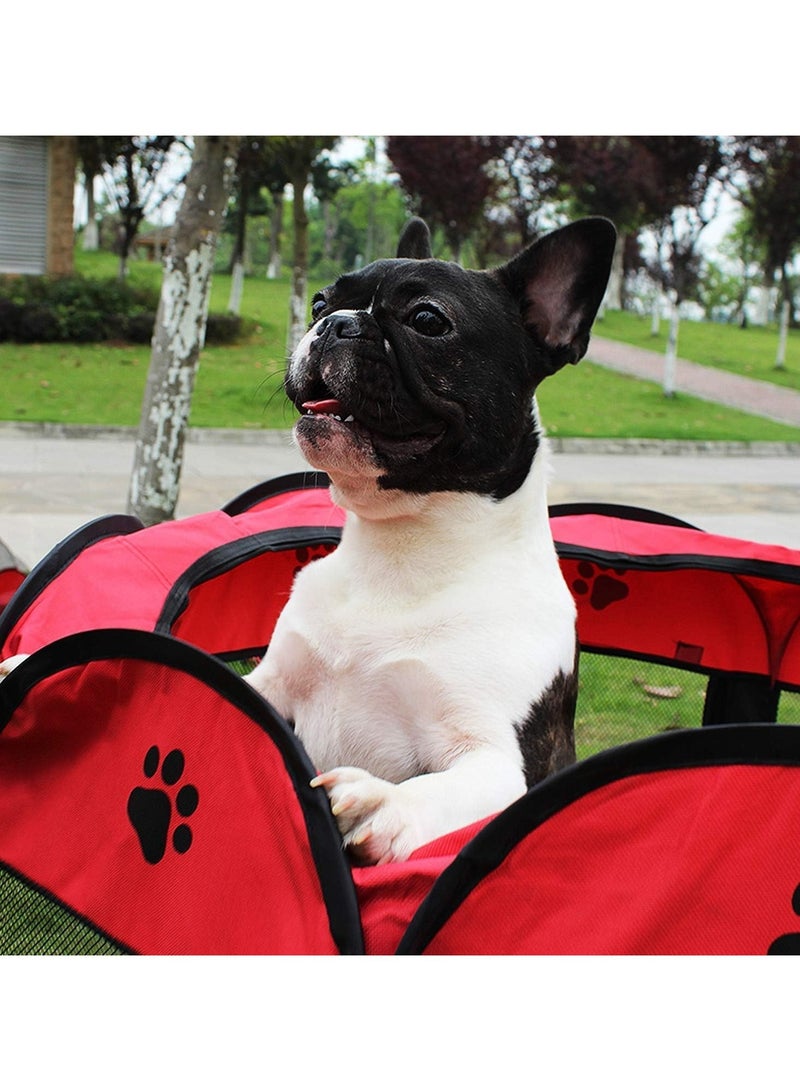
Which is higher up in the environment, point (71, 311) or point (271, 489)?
point (71, 311)

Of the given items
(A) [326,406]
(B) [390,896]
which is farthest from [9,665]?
(B) [390,896]

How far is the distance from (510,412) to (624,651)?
132 cm

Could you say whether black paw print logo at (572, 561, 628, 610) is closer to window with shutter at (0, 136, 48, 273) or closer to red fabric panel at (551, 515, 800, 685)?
red fabric panel at (551, 515, 800, 685)

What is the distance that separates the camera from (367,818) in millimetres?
1366

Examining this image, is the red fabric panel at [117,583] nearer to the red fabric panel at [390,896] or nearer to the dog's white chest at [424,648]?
the dog's white chest at [424,648]

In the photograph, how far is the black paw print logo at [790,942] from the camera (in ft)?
3.88

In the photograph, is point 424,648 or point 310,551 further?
point 310,551

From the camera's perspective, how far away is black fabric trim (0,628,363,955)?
4.00 ft

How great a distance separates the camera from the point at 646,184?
14.0 meters

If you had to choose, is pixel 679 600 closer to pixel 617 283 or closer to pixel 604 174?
pixel 604 174

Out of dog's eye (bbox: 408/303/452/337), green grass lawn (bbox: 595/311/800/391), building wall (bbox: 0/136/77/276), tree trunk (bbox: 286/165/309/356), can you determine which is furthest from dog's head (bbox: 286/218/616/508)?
green grass lawn (bbox: 595/311/800/391)

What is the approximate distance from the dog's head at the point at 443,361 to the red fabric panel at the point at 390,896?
64 centimetres

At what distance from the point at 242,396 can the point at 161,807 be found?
11521 mm

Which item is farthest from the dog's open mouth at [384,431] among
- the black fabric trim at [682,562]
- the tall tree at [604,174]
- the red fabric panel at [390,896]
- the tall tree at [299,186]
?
the tall tree at [604,174]
